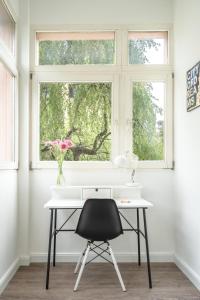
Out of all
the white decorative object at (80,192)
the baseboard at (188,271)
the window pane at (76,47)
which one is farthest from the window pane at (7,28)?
the baseboard at (188,271)

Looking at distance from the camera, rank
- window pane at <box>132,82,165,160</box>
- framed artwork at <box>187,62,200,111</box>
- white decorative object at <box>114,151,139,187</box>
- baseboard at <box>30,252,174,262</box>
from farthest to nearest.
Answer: window pane at <box>132,82,165,160</box> < baseboard at <box>30,252,174,262</box> < white decorative object at <box>114,151,139,187</box> < framed artwork at <box>187,62,200,111</box>

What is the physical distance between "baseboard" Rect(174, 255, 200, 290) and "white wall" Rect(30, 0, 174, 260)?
17 cm

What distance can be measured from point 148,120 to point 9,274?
7.25ft

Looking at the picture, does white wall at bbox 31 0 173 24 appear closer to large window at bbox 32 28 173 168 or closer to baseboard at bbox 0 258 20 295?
large window at bbox 32 28 173 168

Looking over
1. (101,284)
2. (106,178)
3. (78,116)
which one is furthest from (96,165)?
(101,284)

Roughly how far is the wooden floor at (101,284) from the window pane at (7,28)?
7.55 feet

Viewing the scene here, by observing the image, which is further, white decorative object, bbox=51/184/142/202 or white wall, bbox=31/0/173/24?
white wall, bbox=31/0/173/24

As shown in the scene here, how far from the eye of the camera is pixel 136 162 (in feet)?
11.2

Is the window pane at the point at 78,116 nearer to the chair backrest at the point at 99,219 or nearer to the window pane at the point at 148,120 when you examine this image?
the window pane at the point at 148,120

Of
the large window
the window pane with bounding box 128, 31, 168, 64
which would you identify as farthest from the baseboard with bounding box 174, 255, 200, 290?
the window pane with bounding box 128, 31, 168, 64

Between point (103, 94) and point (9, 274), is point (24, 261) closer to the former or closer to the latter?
point (9, 274)

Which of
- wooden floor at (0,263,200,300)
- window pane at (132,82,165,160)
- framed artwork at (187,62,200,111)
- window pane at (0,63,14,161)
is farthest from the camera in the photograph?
window pane at (132,82,165,160)

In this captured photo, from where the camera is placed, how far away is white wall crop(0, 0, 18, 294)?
2836mm

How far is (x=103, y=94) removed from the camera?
143 inches
